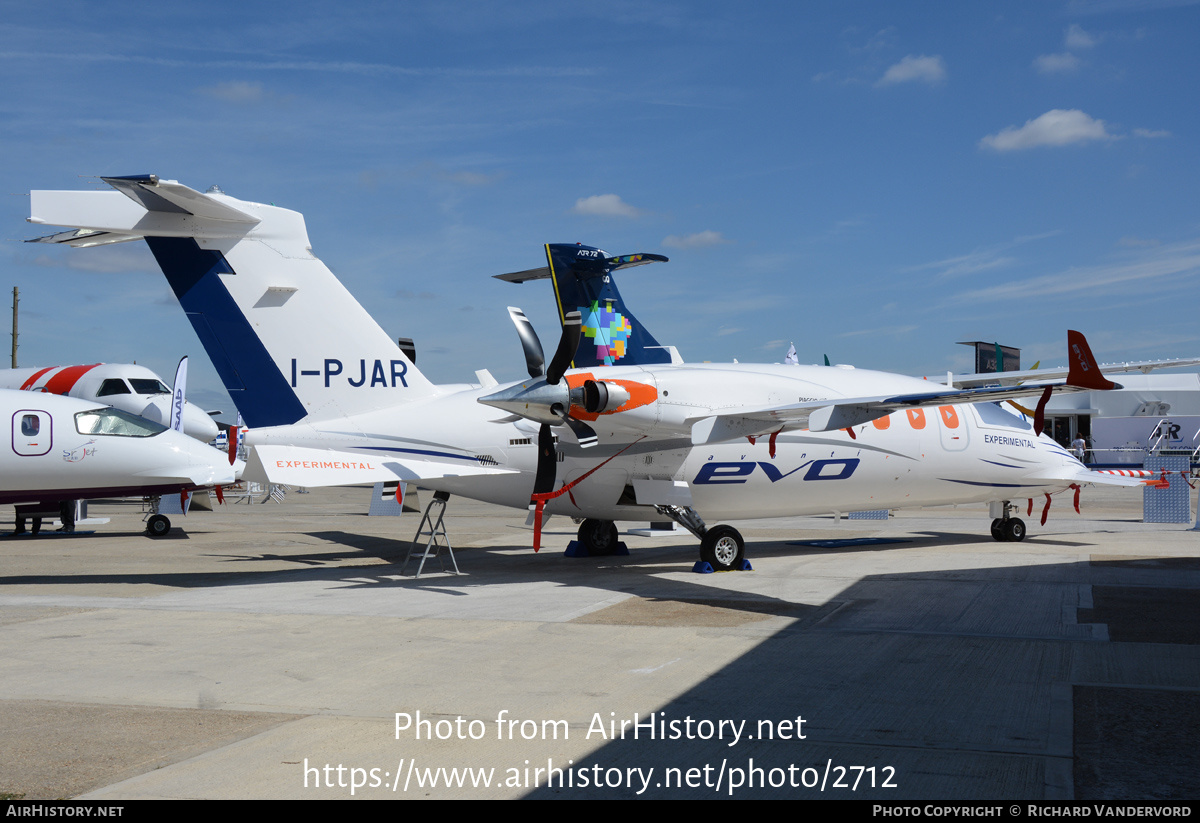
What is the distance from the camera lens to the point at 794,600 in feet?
37.0

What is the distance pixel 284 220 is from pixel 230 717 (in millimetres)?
8471

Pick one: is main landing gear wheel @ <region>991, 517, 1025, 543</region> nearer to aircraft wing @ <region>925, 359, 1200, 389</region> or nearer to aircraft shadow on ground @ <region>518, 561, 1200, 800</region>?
aircraft wing @ <region>925, 359, 1200, 389</region>

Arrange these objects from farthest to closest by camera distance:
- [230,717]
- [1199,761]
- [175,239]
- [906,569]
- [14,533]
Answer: [14,533] < [906,569] < [175,239] < [230,717] < [1199,761]

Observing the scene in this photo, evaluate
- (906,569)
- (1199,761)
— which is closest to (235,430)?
(906,569)

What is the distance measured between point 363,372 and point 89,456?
7.96m

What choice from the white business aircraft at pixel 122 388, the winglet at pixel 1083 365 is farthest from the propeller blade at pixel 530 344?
the white business aircraft at pixel 122 388

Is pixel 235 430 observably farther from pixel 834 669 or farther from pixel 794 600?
pixel 834 669

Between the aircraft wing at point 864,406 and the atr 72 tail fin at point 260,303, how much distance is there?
4.65 m

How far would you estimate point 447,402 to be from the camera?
13.8 m

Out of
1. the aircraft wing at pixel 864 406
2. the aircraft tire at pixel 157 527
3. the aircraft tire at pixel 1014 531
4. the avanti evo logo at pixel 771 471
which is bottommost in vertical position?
the aircraft tire at pixel 157 527

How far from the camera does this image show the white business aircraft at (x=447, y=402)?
12219 mm

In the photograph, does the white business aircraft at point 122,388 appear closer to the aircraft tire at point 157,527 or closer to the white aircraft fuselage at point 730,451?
the aircraft tire at point 157,527

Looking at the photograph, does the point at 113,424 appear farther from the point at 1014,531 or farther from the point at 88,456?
the point at 1014,531

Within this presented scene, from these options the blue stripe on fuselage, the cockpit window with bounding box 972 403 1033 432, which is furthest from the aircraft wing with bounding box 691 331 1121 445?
the blue stripe on fuselage
